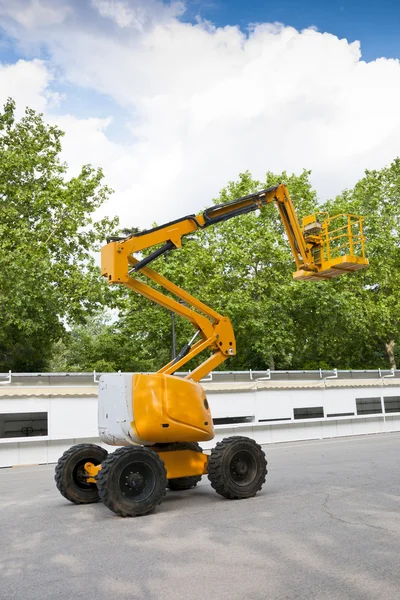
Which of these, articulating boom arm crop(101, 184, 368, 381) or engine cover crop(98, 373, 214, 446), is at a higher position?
articulating boom arm crop(101, 184, 368, 381)

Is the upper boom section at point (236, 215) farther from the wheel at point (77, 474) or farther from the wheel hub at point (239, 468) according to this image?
the wheel hub at point (239, 468)

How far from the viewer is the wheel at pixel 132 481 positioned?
8.33 meters

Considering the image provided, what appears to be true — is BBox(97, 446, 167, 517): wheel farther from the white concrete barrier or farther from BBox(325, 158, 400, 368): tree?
BBox(325, 158, 400, 368): tree

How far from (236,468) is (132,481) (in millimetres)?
2123

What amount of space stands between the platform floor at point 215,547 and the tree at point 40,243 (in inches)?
663

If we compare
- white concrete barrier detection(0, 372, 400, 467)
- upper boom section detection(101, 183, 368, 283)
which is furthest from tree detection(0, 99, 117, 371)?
upper boom section detection(101, 183, 368, 283)

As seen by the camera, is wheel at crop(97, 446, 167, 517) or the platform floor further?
wheel at crop(97, 446, 167, 517)

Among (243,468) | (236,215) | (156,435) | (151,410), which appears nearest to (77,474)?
(156,435)

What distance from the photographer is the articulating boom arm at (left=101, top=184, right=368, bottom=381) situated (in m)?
10.2

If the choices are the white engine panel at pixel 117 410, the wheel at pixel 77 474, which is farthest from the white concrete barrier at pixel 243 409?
the white engine panel at pixel 117 410

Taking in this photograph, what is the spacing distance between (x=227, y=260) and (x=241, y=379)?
13.6m

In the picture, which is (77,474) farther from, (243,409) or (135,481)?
(243,409)

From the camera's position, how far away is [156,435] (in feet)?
29.8

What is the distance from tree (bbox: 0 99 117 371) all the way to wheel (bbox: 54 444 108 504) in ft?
55.5
